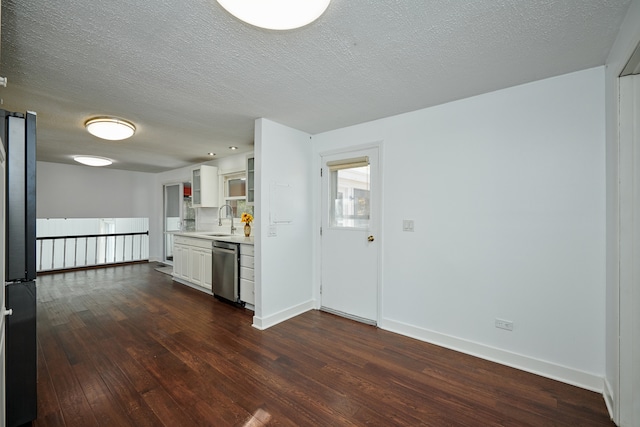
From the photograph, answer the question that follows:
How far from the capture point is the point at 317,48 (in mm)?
1879

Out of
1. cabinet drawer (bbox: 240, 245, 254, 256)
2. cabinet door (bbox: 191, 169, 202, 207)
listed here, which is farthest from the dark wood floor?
cabinet door (bbox: 191, 169, 202, 207)

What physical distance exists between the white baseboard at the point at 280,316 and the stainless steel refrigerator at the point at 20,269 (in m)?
1.84

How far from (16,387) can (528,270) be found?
3.66 m

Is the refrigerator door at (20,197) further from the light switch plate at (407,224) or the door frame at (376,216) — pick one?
the light switch plate at (407,224)

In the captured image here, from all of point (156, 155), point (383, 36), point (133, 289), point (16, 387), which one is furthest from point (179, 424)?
point (156, 155)

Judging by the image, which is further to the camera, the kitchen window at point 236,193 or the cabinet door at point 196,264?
the kitchen window at point 236,193

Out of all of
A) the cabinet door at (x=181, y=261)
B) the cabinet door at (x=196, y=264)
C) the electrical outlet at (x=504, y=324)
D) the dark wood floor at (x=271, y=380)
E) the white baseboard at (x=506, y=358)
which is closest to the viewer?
the dark wood floor at (x=271, y=380)

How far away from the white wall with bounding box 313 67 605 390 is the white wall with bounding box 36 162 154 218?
6.93 meters

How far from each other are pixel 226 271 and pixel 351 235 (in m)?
1.92

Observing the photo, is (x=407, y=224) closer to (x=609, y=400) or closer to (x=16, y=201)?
(x=609, y=400)

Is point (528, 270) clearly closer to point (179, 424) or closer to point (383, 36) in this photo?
point (383, 36)

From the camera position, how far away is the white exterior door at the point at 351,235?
3.32 metres

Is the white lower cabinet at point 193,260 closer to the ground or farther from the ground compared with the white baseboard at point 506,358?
farther from the ground

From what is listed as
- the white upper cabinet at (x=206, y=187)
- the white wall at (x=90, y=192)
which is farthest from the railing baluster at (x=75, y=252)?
the white upper cabinet at (x=206, y=187)
